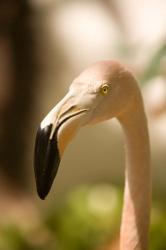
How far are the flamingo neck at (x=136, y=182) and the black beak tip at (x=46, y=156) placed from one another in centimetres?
11

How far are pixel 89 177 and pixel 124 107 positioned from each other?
185cm

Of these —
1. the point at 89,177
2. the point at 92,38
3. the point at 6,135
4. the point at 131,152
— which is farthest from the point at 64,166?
the point at 131,152

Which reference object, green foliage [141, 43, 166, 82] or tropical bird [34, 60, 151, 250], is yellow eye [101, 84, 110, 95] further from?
green foliage [141, 43, 166, 82]

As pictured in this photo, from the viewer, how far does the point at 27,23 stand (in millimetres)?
2619

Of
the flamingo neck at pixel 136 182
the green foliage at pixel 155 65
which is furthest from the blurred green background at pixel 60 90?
the flamingo neck at pixel 136 182

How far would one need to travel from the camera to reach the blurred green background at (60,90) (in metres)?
2.30

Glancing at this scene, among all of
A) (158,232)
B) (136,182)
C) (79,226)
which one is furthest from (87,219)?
(136,182)

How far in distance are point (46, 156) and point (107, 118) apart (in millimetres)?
89

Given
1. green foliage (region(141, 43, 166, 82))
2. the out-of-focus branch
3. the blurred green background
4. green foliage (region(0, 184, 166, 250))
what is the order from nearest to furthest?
1. green foliage (region(141, 43, 166, 82))
2. green foliage (region(0, 184, 166, 250))
3. the blurred green background
4. the out-of-focus branch

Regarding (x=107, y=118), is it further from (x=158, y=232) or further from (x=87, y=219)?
(x=87, y=219)

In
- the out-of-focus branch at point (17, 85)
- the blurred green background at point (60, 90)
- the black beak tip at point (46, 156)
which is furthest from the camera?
the out-of-focus branch at point (17, 85)

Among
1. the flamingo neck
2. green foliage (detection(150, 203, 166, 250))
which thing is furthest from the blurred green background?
the flamingo neck

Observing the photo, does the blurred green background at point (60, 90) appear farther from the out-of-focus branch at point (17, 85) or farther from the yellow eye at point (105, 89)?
the yellow eye at point (105, 89)

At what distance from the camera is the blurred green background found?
2.30m
